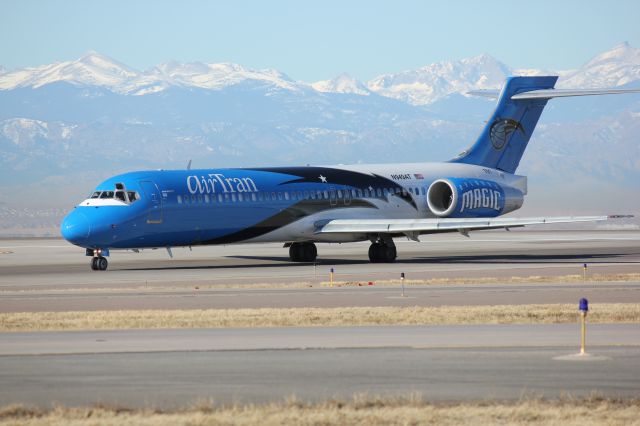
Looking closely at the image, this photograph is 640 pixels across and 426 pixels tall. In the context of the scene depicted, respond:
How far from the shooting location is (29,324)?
28.3 meters

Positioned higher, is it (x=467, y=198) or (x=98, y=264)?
(x=467, y=198)

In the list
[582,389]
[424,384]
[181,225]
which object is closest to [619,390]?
[582,389]

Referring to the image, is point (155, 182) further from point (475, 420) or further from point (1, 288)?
point (475, 420)

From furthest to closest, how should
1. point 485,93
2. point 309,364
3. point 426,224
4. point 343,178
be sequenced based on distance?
1. point 485,93
2. point 343,178
3. point 426,224
4. point 309,364

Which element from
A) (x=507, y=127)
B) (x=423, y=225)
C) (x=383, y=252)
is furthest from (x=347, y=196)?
(x=507, y=127)

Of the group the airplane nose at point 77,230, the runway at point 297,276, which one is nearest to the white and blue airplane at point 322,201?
the airplane nose at point 77,230

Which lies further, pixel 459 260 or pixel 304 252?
pixel 459 260

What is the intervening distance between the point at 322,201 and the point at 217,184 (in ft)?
16.4

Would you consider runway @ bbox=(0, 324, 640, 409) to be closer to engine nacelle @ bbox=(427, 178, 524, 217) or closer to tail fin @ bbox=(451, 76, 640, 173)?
engine nacelle @ bbox=(427, 178, 524, 217)

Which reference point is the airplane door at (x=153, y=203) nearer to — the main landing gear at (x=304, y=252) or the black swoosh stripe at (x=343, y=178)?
the black swoosh stripe at (x=343, y=178)

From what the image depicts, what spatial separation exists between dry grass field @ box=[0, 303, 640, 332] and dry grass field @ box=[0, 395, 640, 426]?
10.1 m

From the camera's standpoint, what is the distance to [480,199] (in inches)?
2269

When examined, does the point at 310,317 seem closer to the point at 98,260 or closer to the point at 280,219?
the point at 98,260

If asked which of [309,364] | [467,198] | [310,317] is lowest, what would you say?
[309,364]
